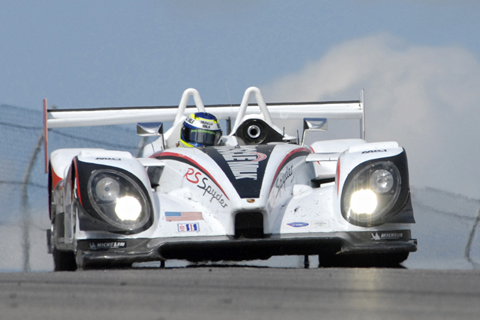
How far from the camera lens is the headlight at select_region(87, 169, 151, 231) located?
5.93 metres

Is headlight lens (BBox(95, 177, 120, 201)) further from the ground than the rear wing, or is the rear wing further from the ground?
the rear wing

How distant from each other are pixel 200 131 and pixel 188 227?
199cm

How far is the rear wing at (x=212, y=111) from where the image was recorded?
9.55 m

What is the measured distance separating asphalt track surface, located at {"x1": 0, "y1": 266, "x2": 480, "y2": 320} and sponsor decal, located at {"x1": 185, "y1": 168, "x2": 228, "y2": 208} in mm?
1281

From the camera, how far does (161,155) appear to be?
7277 mm

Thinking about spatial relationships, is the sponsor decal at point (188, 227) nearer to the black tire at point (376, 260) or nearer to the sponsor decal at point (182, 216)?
the sponsor decal at point (182, 216)

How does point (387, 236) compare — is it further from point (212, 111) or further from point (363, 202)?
point (212, 111)

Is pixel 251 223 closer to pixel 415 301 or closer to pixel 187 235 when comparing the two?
pixel 187 235

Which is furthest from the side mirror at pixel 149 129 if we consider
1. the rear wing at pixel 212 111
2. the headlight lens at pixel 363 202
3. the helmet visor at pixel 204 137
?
the headlight lens at pixel 363 202

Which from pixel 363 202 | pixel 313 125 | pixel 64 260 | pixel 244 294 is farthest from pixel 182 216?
pixel 313 125

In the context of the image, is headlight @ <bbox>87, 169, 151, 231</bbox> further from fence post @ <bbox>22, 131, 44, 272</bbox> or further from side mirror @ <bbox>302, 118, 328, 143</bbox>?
fence post @ <bbox>22, 131, 44, 272</bbox>

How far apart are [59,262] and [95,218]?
5.83ft

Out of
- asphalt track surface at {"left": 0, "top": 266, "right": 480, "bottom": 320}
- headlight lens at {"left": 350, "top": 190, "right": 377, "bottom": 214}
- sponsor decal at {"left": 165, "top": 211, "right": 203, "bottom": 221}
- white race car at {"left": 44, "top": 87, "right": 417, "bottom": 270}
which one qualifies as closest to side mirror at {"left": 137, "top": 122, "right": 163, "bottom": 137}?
white race car at {"left": 44, "top": 87, "right": 417, "bottom": 270}

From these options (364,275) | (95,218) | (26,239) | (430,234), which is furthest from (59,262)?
(430,234)
